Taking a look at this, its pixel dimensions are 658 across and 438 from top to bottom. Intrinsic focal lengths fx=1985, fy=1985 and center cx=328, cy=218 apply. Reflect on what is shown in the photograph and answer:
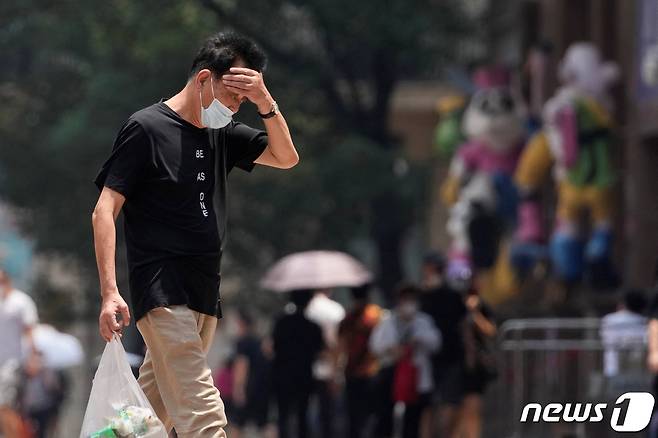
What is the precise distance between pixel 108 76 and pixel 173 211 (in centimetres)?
1972

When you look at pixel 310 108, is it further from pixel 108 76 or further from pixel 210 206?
pixel 210 206

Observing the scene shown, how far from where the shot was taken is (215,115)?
25.2 feet

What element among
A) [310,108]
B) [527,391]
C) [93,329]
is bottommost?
[93,329]

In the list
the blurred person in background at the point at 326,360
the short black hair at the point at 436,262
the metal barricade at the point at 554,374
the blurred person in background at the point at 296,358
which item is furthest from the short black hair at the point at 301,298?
the metal barricade at the point at 554,374

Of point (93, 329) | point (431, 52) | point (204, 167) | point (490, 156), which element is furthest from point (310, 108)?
point (204, 167)

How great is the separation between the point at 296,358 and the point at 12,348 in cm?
263

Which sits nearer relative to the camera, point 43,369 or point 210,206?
point 210,206

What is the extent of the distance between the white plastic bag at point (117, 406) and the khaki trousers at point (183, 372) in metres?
0.18

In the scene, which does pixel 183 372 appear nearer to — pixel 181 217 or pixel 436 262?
pixel 181 217

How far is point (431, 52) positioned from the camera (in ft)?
90.2

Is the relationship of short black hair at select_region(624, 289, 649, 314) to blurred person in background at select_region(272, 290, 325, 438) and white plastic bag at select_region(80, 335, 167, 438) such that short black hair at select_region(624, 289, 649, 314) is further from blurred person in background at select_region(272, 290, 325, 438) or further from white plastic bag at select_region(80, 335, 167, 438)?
white plastic bag at select_region(80, 335, 167, 438)

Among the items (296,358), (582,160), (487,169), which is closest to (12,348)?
(296,358)

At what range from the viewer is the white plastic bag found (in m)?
7.37

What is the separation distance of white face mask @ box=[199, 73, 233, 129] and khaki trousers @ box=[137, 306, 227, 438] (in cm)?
72
